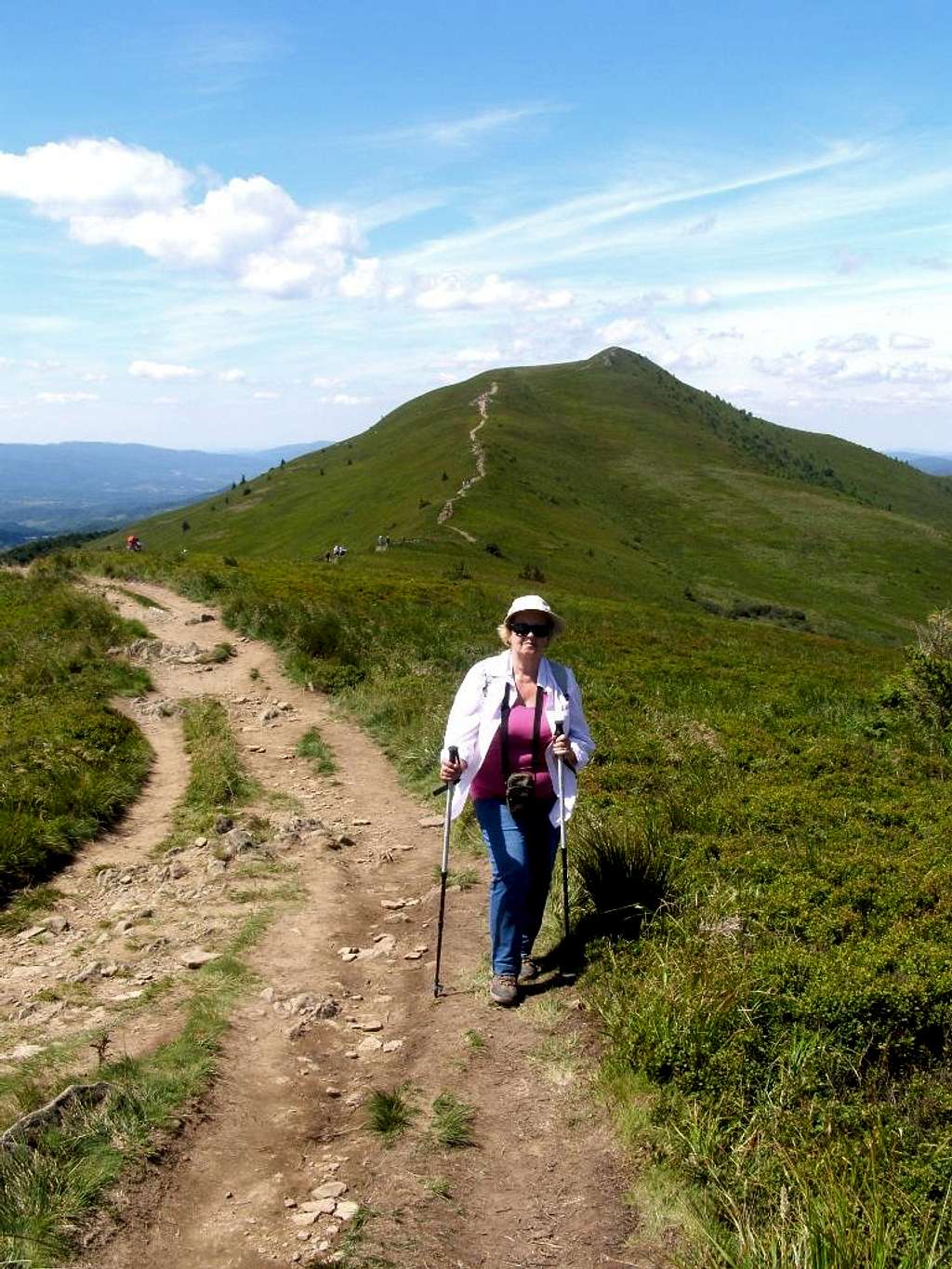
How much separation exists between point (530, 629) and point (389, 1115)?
331cm

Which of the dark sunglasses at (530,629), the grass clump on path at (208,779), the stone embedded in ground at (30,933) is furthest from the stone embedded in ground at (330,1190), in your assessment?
the grass clump on path at (208,779)

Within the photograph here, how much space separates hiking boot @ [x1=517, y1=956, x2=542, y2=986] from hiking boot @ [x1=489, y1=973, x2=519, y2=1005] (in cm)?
19

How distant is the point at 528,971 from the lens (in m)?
7.08

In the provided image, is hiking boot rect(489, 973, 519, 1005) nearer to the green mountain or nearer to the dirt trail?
the dirt trail

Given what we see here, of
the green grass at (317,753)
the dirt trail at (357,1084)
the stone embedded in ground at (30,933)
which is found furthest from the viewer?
the green grass at (317,753)

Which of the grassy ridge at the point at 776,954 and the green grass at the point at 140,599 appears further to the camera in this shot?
the green grass at the point at 140,599

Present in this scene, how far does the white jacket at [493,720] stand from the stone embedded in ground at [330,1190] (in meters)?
2.54

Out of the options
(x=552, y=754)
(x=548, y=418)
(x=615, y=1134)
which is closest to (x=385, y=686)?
(x=552, y=754)

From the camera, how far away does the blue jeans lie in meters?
6.66

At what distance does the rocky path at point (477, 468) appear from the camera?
230 feet

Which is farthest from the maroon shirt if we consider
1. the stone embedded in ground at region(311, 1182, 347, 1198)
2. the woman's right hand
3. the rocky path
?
the rocky path

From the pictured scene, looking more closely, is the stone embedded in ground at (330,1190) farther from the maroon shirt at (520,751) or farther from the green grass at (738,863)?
the maroon shirt at (520,751)

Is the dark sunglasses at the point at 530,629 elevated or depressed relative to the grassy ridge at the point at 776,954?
elevated

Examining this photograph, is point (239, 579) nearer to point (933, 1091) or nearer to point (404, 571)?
point (404, 571)
